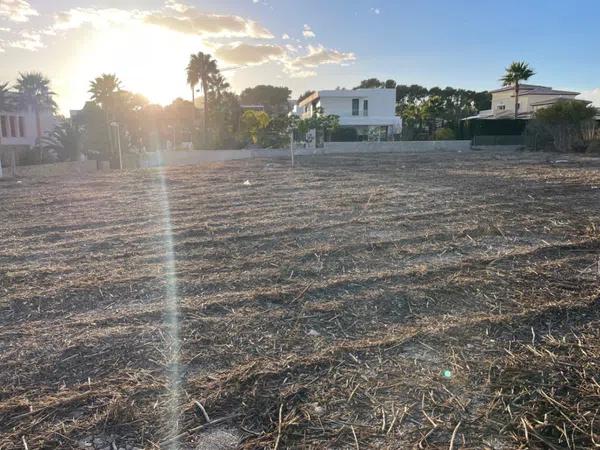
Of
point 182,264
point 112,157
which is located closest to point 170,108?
point 112,157

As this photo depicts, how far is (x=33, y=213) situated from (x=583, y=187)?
11.2 m

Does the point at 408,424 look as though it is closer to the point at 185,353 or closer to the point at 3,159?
the point at 185,353

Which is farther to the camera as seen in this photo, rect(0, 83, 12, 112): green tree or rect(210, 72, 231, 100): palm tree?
rect(210, 72, 231, 100): palm tree

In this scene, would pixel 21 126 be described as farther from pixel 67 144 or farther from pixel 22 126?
pixel 67 144

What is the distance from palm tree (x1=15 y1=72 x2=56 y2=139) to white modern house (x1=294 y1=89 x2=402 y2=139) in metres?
24.3

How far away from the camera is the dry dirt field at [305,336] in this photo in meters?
2.03

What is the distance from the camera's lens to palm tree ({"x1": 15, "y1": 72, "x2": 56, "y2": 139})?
37.8 metres

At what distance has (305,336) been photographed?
287 centimetres

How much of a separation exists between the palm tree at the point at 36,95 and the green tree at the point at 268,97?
3057 centimetres

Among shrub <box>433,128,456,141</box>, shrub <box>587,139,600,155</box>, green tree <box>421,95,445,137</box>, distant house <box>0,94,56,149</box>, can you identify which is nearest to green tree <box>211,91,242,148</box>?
distant house <box>0,94,56,149</box>

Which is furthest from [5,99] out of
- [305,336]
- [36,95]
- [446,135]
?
[305,336]

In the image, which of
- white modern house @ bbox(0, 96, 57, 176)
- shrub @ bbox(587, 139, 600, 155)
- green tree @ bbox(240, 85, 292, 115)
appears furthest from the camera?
green tree @ bbox(240, 85, 292, 115)

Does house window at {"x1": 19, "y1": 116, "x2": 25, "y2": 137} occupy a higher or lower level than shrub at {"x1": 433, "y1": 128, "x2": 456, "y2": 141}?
higher

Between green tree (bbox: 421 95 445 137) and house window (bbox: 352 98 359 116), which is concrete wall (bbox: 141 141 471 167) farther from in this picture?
house window (bbox: 352 98 359 116)
